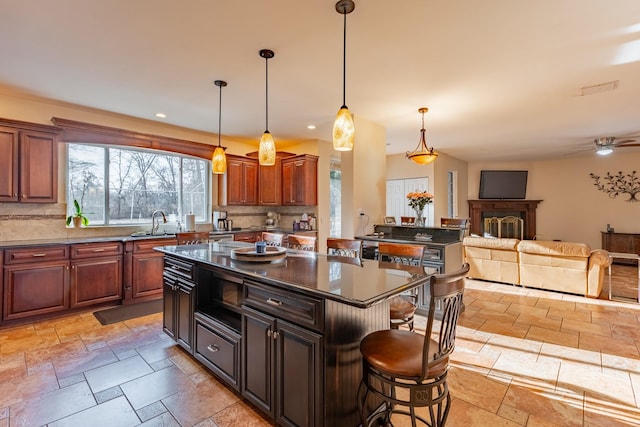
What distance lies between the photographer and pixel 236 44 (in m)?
2.63

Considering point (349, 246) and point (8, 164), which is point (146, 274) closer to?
point (8, 164)

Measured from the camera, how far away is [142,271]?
4234 mm

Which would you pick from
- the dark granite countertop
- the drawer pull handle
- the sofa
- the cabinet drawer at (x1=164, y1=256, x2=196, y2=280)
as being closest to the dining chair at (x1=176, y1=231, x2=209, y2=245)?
the cabinet drawer at (x1=164, y1=256, x2=196, y2=280)

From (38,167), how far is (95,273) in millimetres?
1508

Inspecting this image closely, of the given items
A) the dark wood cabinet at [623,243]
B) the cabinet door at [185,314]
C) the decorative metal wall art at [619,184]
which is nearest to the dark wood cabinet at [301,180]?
the cabinet door at [185,314]

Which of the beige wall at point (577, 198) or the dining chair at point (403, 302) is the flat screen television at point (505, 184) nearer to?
the beige wall at point (577, 198)

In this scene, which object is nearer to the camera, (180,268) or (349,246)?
(180,268)

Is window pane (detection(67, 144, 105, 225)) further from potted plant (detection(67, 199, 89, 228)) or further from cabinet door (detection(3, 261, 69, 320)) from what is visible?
cabinet door (detection(3, 261, 69, 320))

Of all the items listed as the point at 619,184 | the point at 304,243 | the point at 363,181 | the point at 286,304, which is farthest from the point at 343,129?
the point at 619,184

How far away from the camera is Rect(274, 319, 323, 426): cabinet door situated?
5.14 ft

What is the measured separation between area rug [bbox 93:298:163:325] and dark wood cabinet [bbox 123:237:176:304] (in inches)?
5.0

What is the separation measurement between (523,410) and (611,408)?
63 centimetres

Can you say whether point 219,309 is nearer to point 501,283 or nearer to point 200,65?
point 200,65

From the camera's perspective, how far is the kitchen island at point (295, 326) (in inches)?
61.7
